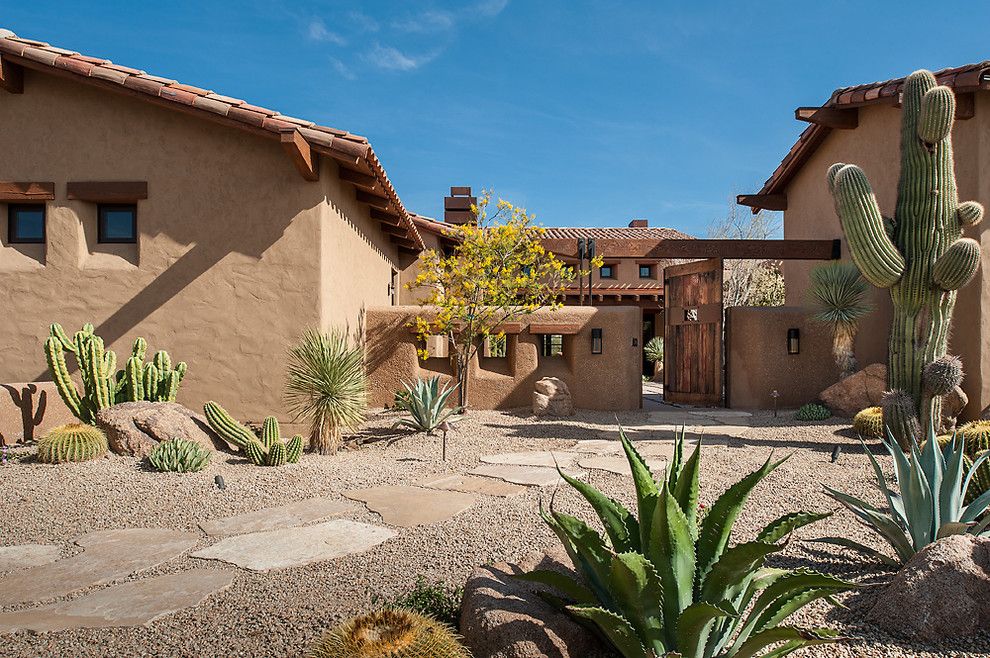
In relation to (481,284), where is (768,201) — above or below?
above

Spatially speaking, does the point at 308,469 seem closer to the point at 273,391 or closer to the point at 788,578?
the point at 273,391

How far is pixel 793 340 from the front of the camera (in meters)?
11.1

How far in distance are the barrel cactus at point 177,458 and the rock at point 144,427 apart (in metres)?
0.53

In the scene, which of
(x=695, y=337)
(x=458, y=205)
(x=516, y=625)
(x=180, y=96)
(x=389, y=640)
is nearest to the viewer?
(x=389, y=640)

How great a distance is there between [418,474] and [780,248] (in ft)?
26.2

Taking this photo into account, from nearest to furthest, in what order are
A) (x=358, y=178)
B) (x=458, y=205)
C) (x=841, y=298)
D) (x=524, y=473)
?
(x=524, y=473)
(x=358, y=178)
(x=841, y=298)
(x=458, y=205)

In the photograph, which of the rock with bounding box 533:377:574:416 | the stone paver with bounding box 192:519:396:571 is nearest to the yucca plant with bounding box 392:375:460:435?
the rock with bounding box 533:377:574:416

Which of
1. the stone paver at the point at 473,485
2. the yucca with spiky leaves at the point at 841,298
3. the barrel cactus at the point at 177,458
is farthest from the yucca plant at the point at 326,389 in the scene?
the yucca with spiky leaves at the point at 841,298

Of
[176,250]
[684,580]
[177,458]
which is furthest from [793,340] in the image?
[684,580]

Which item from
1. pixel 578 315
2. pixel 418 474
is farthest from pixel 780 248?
pixel 418 474

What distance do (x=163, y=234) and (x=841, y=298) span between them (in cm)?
932

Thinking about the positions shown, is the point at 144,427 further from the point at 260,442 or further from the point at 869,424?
the point at 869,424

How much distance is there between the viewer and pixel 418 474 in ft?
20.1

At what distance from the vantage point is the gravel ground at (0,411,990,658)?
279cm
